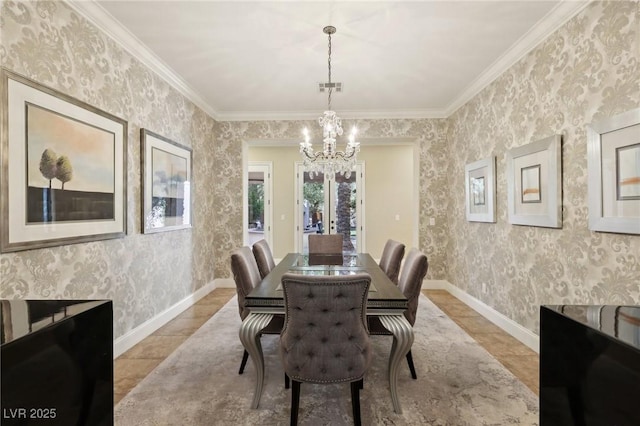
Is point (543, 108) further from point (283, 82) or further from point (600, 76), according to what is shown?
point (283, 82)

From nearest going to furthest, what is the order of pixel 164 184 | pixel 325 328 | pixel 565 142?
1. pixel 325 328
2. pixel 565 142
3. pixel 164 184

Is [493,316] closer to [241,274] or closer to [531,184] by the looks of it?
[531,184]

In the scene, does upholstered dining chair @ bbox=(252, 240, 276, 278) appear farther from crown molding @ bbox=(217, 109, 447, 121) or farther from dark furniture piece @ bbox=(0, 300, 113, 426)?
crown molding @ bbox=(217, 109, 447, 121)

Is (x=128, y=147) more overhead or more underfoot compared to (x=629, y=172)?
more overhead

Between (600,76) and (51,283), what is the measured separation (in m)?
4.01

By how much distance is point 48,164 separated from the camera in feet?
6.55

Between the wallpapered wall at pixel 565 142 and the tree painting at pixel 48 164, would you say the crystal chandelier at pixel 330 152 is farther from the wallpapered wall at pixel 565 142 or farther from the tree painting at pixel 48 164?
the tree painting at pixel 48 164

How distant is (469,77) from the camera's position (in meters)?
3.58

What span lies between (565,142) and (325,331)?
2.44 m

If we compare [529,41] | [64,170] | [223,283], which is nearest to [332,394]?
[64,170]

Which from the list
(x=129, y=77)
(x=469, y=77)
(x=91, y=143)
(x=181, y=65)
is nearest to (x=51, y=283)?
(x=91, y=143)

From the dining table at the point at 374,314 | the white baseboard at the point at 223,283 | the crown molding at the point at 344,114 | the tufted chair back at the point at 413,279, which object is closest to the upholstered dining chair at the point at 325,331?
the dining table at the point at 374,314

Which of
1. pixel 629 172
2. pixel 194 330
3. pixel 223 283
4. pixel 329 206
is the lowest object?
pixel 194 330

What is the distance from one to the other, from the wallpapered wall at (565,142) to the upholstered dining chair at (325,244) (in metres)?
1.79
